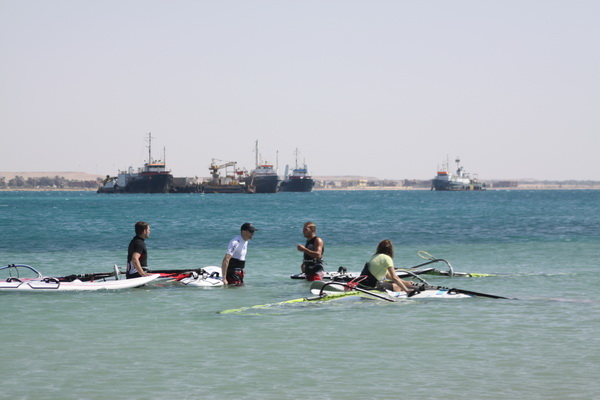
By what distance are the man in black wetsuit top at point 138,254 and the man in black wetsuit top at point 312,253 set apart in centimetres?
367

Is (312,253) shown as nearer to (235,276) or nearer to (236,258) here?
(236,258)

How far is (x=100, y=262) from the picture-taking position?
3253 centimetres

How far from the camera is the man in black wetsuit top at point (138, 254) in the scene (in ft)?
59.2

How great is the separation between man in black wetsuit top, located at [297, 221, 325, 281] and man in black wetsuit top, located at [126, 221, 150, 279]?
3.67 meters

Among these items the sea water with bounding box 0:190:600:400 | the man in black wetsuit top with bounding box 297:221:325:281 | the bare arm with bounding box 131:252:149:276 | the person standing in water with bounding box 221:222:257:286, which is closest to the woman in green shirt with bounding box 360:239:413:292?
the sea water with bounding box 0:190:600:400

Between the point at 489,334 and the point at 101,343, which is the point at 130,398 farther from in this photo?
the point at 489,334

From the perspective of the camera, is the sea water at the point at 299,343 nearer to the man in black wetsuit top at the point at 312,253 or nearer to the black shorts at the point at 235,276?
the black shorts at the point at 235,276

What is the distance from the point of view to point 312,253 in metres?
19.7

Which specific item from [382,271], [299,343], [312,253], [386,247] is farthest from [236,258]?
[299,343]

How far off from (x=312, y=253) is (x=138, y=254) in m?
4.07

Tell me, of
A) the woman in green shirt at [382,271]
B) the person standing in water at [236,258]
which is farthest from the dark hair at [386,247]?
the person standing in water at [236,258]

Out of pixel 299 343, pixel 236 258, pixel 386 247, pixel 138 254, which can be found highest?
pixel 386 247

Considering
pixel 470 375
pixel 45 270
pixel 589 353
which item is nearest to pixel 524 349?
pixel 589 353

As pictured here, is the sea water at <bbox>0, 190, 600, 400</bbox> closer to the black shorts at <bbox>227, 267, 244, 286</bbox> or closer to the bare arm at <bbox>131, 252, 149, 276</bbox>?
the black shorts at <bbox>227, 267, 244, 286</bbox>
